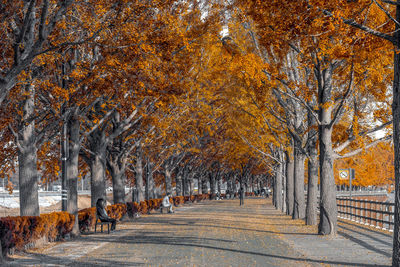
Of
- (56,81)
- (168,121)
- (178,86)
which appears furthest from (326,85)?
(168,121)

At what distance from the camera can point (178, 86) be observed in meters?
18.6

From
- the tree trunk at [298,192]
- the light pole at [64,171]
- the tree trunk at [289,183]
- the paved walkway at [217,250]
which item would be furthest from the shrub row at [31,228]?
the tree trunk at [289,183]

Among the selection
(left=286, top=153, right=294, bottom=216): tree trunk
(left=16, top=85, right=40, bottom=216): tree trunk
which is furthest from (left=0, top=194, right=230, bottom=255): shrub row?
(left=286, top=153, right=294, bottom=216): tree trunk

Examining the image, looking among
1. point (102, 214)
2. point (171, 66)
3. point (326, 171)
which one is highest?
point (171, 66)

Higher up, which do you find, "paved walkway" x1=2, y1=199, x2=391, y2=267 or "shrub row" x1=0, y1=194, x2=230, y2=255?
"shrub row" x1=0, y1=194, x2=230, y2=255

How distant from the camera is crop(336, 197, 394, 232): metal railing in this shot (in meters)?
18.3

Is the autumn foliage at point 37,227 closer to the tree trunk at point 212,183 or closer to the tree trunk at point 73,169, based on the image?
the tree trunk at point 73,169

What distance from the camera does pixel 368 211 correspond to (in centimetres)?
2156

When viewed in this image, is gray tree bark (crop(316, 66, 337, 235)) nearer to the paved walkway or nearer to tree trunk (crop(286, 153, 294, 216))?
the paved walkway

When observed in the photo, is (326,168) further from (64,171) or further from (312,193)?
(64,171)

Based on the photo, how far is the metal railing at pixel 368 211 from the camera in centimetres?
1827

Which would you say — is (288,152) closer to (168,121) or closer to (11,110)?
(168,121)

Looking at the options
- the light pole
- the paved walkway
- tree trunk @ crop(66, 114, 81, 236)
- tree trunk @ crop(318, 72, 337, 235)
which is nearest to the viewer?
the paved walkway

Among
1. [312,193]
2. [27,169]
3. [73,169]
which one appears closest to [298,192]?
[312,193]
